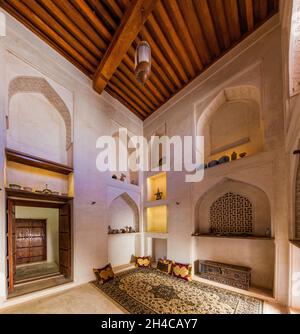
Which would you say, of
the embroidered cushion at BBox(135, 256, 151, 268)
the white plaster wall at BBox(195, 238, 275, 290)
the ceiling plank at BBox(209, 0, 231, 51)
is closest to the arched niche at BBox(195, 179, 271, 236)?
the white plaster wall at BBox(195, 238, 275, 290)

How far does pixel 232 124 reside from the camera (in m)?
5.85

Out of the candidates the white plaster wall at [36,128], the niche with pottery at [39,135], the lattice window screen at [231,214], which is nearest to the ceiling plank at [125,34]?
the niche with pottery at [39,135]

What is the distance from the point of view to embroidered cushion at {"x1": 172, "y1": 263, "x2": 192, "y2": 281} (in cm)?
A: 536

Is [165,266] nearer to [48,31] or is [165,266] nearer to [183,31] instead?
[183,31]

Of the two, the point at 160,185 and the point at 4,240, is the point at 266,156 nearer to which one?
the point at 160,185

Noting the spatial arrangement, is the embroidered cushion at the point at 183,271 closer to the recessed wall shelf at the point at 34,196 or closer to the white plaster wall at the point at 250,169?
the white plaster wall at the point at 250,169

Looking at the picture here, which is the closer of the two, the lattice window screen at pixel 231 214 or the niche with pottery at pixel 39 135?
the niche with pottery at pixel 39 135

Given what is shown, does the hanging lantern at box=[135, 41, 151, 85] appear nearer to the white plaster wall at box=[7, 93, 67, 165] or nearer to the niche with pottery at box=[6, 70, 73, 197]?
the niche with pottery at box=[6, 70, 73, 197]

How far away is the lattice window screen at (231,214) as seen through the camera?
5039 mm

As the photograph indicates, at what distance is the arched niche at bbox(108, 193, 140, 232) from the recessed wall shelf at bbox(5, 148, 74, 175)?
257 cm

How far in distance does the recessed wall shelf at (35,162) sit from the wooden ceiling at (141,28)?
3.22 metres

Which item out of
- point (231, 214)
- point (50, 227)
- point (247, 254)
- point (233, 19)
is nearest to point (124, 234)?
point (50, 227)

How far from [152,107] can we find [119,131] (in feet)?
6.25
